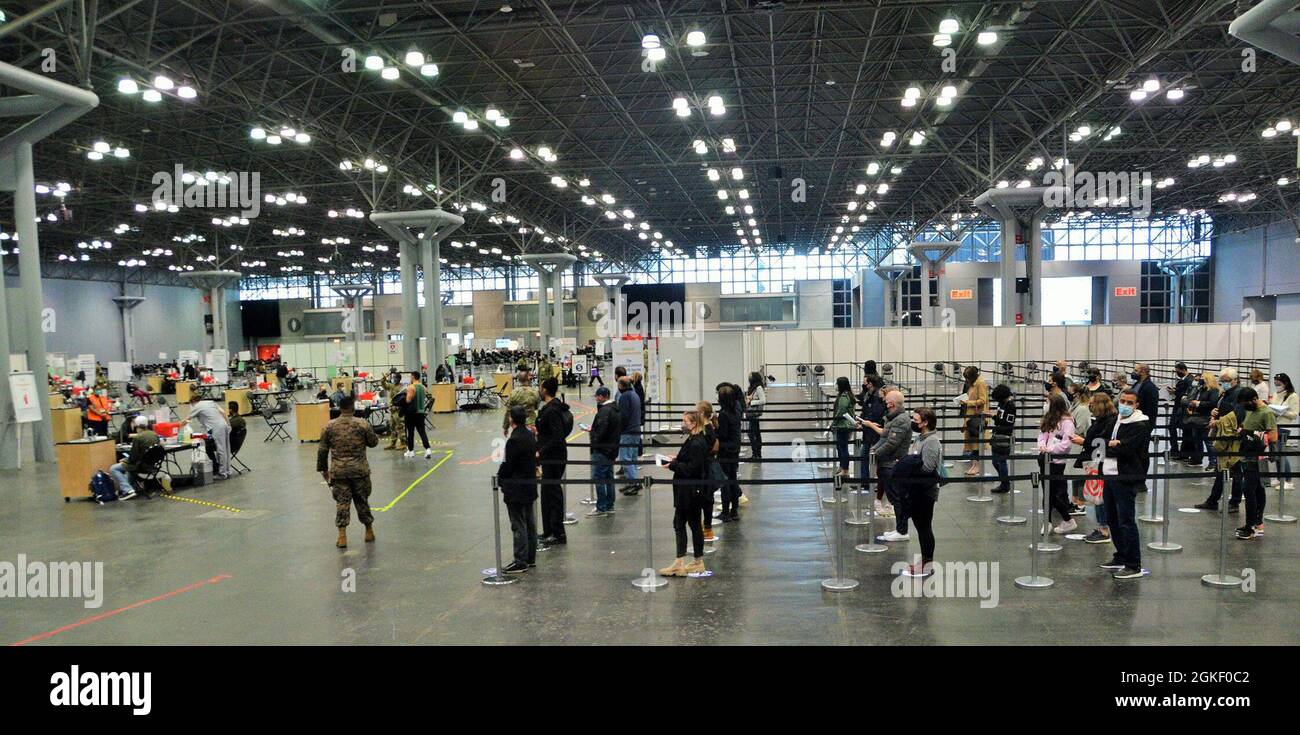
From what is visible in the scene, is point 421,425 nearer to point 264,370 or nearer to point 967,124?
point 967,124

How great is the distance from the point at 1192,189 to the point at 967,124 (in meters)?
23.5

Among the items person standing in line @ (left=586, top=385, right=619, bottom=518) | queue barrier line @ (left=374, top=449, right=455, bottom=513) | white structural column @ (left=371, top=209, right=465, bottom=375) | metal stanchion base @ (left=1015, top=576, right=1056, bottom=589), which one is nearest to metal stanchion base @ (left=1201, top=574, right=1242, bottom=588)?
metal stanchion base @ (left=1015, top=576, right=1056, bottom=589)

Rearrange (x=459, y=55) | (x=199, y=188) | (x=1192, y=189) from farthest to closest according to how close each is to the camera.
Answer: (x=1192, y=189), (x=199, y=188), (x=459, y=55)

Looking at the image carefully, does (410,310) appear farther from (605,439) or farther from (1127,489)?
(1127,489)

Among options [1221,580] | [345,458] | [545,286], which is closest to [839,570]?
[1221,580]

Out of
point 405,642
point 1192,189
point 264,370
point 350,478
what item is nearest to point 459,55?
point 350,478

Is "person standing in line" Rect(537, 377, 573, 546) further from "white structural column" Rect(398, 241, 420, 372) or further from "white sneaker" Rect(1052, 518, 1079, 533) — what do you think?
"white structural column" Rect(398, 241, 420, 372)

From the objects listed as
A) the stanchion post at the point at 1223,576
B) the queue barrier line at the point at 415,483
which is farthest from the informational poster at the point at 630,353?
the stanchion post at the point at 1223,576

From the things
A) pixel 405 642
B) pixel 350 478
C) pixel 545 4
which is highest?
pixel 545 4

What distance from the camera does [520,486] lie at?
794 cm

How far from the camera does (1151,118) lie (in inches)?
1131

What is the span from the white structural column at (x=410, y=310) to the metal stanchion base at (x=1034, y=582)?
2595cm

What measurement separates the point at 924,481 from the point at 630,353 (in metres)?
11.4
